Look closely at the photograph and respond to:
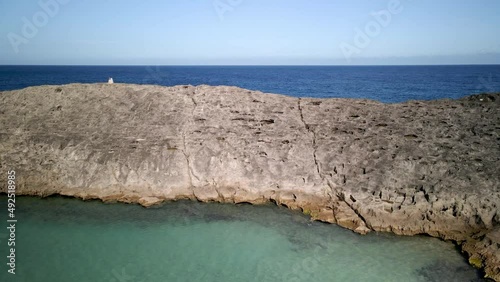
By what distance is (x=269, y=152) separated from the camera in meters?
15.3

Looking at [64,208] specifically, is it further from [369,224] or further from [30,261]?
[369,224]

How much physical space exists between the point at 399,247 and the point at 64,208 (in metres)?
13.3

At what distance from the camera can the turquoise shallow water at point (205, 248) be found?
10.1 meters

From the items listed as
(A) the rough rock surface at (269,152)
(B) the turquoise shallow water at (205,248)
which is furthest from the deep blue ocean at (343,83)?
(B) the turquoise shallow water at (205,248)

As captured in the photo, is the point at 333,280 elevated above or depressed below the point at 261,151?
below

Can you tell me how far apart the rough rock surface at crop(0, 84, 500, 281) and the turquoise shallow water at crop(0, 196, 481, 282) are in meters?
0.85

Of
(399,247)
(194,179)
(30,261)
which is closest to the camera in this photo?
(30,261)

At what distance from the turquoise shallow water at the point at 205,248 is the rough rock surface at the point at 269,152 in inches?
33.6

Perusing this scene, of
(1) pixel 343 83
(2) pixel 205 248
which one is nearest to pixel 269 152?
(2) pixel 205 248

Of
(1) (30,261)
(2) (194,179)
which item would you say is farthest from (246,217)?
(1) (30,261)

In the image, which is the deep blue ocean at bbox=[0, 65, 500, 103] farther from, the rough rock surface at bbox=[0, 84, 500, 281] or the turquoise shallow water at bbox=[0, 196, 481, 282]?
the turquoise shallow water at bbox=[0, 196, 481, 282]

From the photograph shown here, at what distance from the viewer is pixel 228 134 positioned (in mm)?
15883

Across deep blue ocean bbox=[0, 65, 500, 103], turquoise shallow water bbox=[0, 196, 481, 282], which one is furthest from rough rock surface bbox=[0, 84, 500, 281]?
deep blue ocean bbox=[0, 65, 500, 103]

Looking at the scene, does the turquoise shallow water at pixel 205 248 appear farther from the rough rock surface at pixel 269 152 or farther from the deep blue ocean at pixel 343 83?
the deep blue ocean at pixel 343 83
